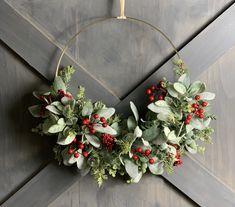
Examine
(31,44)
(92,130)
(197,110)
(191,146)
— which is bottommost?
(191,146)

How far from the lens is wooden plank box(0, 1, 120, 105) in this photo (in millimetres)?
1097

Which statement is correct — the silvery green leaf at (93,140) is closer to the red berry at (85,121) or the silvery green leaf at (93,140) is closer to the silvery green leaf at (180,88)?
the red berry at (85,121)

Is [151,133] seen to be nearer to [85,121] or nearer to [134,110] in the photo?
[134,110]

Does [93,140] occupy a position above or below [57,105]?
below

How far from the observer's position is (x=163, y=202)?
3.86 ft

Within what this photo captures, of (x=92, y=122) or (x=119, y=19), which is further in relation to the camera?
(x=119, y=19)

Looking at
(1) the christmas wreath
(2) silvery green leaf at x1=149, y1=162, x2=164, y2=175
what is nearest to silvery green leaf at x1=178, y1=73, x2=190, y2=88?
(1) the christmas wreath

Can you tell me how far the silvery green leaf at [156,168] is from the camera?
1064mm

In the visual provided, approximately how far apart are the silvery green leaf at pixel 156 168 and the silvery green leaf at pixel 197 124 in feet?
0.48

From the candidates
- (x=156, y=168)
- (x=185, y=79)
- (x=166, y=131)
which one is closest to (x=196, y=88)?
(x=185, y=79)

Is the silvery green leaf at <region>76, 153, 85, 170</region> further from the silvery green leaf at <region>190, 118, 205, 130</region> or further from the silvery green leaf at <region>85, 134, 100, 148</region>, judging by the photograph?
the silvery green leaf at <region>190, 118, 205, 130</region>

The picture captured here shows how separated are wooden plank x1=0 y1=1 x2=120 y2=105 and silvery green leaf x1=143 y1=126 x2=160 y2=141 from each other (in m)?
0.24

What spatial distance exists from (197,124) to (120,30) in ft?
1.21

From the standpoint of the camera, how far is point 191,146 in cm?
109
